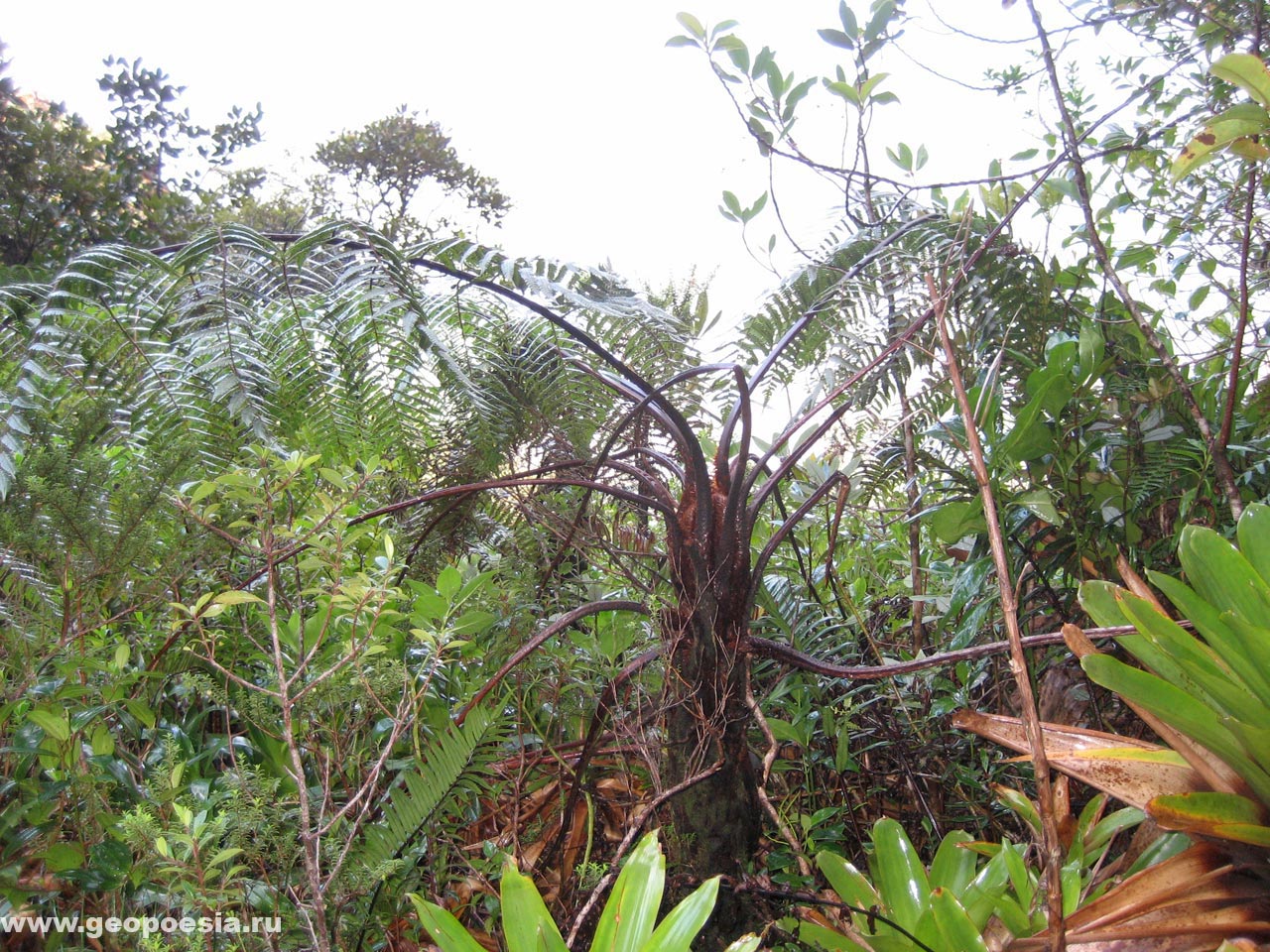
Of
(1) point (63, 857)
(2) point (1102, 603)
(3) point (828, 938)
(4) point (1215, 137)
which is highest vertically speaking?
(4) point (1215, 137)

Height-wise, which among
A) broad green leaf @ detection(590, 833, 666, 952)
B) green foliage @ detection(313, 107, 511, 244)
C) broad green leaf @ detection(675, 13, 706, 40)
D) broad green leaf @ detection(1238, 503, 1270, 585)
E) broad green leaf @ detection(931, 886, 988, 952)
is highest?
green foliage @ detection(313, 107, 511, 244)

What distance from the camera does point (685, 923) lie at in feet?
2.44

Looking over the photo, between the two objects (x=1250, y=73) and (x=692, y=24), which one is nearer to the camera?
(x=1250, y=73)

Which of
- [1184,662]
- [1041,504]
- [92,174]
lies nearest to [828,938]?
[1184,662]

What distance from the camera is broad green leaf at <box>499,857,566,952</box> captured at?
0.78 metres

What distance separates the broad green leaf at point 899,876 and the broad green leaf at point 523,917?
1.51 ft

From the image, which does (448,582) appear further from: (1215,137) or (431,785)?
(1215,137)

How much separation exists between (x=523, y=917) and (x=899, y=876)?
505 millimetres

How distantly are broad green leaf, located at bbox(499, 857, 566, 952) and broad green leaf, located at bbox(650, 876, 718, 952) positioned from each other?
0.10 metres

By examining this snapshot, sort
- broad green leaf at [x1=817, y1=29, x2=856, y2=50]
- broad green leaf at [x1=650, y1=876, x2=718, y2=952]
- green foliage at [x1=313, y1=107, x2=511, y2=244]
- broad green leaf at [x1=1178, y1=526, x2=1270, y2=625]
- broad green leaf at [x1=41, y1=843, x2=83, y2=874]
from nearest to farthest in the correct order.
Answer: broad green leaf at [x1=650, y1=876, x2=718, y2=952] < broad green leaf at [x1=1178, y1=526, x2=1270, y2=625] < broad green leaf at [x1=41, y1=843, x2=83, y2=874] < broad green leaf at [x1=817, y1=29, x2=856, y2=50] < green foliage at [x1=313, y1=107, x2=511, y2=244]

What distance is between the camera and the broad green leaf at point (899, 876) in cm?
101

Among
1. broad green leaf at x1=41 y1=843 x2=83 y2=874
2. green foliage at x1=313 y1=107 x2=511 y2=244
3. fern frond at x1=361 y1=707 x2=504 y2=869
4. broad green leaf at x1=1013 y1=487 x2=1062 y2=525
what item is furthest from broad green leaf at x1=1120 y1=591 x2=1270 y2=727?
green foliage at x1=313 y1=107 x2=511 y2=244

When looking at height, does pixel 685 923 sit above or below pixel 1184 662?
below

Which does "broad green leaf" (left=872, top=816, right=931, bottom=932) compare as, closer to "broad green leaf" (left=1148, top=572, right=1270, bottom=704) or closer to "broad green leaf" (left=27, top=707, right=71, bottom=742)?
"broad green leaf" (left=1148, top=572, right=1270, bottom=704)
